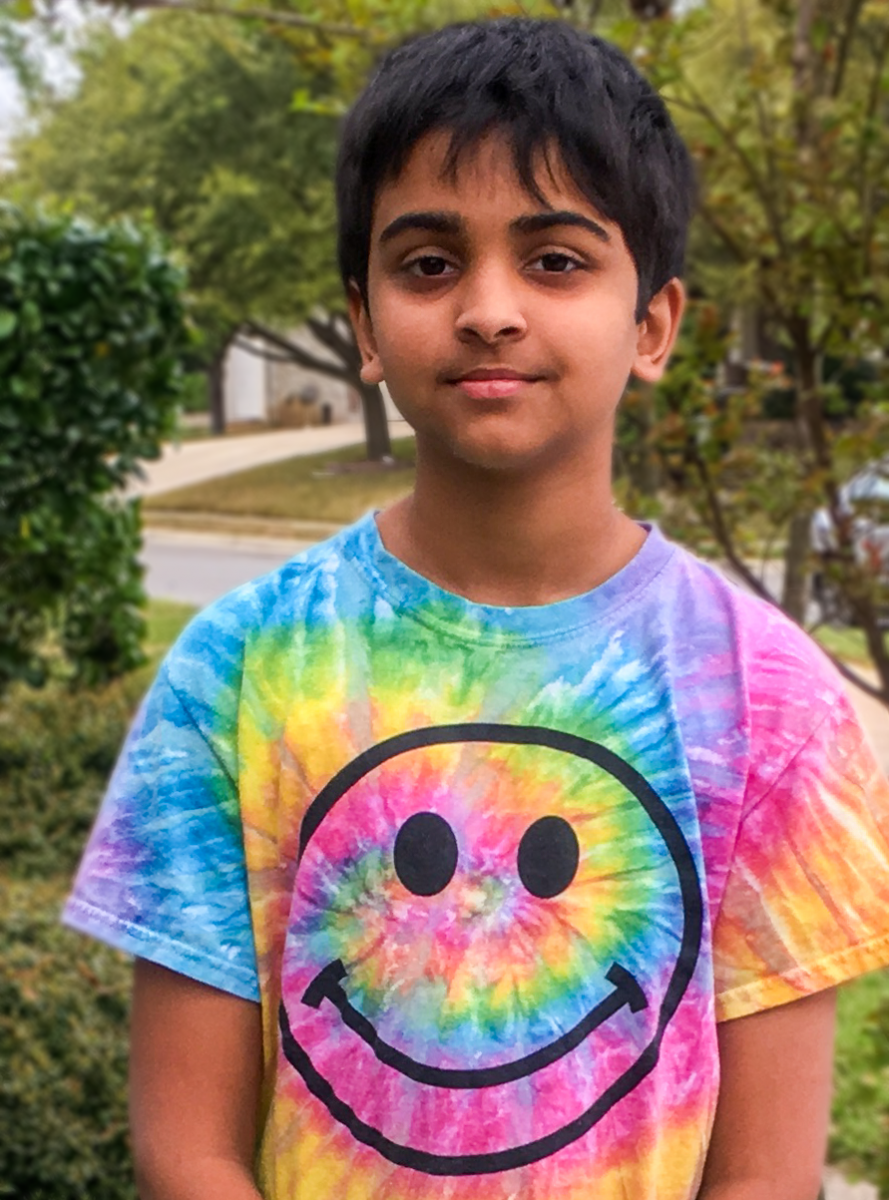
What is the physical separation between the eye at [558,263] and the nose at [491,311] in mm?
33

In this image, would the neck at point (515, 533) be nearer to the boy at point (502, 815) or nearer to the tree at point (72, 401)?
the boy at point (502, 815)

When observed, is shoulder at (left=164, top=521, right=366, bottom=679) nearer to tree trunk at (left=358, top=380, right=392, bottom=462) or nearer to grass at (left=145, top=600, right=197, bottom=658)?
tree trunk at (left=358, top=380, right=392, bottom=462)

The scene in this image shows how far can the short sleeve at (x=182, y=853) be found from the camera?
1153 mm

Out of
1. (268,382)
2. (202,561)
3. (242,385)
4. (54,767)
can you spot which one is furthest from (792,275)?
(242,385)

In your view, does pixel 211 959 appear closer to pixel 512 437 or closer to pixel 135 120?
pixel 512 437

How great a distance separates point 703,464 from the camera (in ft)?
11.5

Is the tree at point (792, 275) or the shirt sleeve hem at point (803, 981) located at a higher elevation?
the tree at point (792, 275)

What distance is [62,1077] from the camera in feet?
10.7

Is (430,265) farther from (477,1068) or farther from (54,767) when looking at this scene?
(54,767)

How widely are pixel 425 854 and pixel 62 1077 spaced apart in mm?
2465

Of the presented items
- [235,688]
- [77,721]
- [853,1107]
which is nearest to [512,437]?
[235,688]

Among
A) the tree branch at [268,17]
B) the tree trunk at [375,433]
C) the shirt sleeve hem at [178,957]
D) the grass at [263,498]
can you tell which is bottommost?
the grass at [263,498]

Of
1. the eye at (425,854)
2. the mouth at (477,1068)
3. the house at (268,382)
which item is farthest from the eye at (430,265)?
the house at (268,382)

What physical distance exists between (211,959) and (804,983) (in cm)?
45
